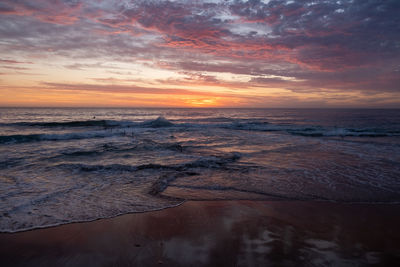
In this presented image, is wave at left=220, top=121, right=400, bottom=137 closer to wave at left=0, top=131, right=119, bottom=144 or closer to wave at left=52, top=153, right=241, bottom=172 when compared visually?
wave at left=52, top=153, right=241, bottom=172

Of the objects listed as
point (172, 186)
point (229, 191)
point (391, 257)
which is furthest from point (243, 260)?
point (172, 186)

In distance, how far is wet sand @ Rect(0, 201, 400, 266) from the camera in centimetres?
306

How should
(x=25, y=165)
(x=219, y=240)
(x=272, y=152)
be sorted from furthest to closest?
(x=272, y=152) → (x=25, y=165) → (x=219, y=240)

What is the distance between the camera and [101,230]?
12.7 ft

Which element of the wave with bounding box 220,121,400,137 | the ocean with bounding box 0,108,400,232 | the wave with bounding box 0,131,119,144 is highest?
the wave with bounding box 220,121,400,137

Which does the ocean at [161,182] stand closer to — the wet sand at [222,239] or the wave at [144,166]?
the wave at [144,166]

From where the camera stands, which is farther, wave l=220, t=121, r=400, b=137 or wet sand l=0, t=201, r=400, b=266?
wave l=220, t=121, r=400, b=137

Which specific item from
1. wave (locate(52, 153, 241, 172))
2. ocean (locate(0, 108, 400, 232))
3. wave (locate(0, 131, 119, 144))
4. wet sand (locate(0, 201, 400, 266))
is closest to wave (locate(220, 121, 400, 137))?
ocean (locate(0, 108, 400, 232))

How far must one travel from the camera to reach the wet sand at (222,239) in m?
3.06

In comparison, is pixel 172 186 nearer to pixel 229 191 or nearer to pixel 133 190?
pixel 133 190

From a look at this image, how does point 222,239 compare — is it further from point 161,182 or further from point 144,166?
point 144,166

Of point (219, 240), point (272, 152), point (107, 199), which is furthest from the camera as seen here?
point (272, 152)

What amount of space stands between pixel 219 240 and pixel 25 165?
8.22 m

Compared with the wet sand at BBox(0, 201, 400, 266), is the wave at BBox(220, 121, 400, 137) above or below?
above
